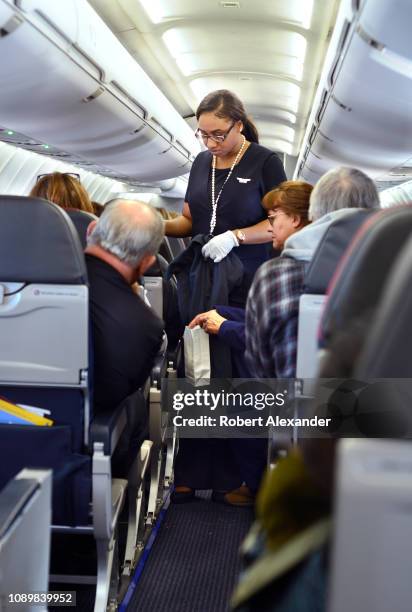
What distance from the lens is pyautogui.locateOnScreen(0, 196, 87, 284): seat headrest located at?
92.7 inches

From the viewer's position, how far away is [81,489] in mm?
2484

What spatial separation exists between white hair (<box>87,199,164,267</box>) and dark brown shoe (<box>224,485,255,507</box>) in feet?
6.06

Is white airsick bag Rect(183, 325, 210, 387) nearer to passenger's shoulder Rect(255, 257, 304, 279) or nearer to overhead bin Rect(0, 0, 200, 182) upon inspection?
passenger's shoulder Rect(255, 257, 304, 279)

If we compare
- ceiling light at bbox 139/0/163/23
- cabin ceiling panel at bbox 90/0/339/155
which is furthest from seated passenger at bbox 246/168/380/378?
ceiling light at bbox 139/0/163/23

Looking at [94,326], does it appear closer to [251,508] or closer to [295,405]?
[295,405]

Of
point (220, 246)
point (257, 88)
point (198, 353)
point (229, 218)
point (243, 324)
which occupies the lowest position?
point (198, 353)

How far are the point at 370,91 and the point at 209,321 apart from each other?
2.67 m

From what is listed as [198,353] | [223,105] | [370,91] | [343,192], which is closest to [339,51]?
[370,91]

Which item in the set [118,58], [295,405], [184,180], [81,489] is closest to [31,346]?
[81,489]

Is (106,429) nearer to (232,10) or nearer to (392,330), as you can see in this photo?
(392,330)

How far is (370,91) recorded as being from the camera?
208 inches

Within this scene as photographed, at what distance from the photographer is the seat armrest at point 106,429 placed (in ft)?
8.20

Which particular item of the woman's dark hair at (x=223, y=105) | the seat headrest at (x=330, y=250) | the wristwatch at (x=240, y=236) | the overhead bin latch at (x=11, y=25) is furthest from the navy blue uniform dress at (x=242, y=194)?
the seat headrest at (x=330, y=250)

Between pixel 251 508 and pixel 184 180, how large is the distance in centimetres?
1564
